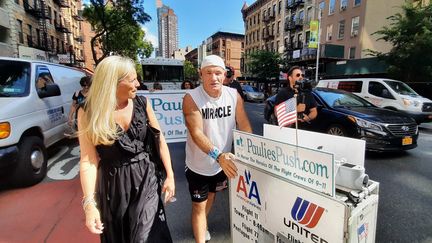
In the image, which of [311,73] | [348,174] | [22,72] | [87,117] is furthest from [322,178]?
[311,73]

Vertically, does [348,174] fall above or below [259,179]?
above

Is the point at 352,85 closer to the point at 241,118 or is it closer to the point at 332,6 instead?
the point at 241,118

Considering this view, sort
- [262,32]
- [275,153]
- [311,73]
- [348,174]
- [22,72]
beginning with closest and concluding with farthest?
[348,174]
[275,153]
[22,72]
[311,73]
[262,32]

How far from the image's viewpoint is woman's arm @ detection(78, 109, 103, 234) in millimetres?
1712

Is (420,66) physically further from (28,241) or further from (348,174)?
(28,241)

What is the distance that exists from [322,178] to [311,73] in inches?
1187

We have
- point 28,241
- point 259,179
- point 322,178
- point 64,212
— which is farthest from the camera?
point 64,212

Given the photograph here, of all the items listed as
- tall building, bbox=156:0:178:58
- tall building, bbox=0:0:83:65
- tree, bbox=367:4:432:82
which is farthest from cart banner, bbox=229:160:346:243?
tall building, bbox=156:0:178:58

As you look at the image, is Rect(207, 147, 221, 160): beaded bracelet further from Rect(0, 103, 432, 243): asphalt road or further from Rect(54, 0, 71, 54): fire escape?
Rect(54, 0, 71, 54): fire escape

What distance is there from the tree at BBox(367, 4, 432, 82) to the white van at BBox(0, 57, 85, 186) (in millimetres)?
17017

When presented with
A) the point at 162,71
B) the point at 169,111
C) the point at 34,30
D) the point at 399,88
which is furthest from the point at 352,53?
the point at 34,30

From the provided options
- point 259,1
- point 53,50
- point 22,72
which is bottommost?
point 22,72

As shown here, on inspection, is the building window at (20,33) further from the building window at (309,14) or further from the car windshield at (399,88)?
the building window at (309,14)

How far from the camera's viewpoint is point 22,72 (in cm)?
459
